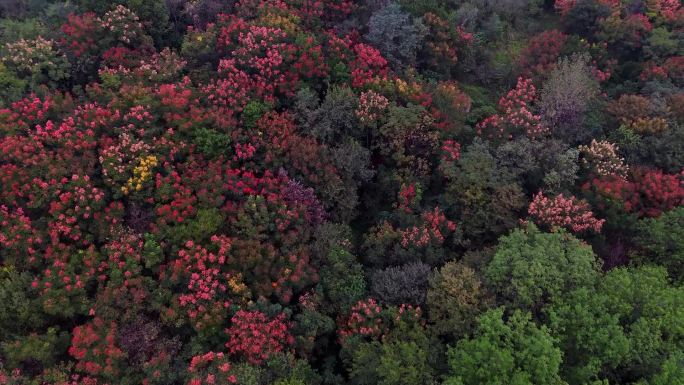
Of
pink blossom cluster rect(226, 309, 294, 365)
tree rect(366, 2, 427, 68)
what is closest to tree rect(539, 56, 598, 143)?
tree rect(366, 2, 427, 68)

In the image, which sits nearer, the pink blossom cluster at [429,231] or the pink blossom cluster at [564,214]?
the pink blossom cluster at [564,214]

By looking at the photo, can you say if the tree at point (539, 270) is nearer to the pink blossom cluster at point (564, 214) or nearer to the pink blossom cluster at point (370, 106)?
the pink blossom cluster at point (564, 214)

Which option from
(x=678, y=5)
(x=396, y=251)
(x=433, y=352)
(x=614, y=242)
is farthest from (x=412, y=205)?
(x=678, y=5)

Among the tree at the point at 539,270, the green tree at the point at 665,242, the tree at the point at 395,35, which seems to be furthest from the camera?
the tree at the point at 395,35

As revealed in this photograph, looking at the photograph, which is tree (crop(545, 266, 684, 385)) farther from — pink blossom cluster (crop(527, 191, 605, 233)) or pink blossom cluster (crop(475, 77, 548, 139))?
pink blossom cluster (crop(475, 77, 548, 139))

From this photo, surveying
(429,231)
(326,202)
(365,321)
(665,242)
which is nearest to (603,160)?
(665,242)

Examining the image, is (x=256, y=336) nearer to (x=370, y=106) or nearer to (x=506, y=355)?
(x=506, y=355)

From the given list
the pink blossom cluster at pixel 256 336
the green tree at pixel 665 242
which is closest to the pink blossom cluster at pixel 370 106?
the pink blossom cluster at pixel 256 336

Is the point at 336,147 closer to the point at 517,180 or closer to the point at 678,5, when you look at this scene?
the point at 517,180
